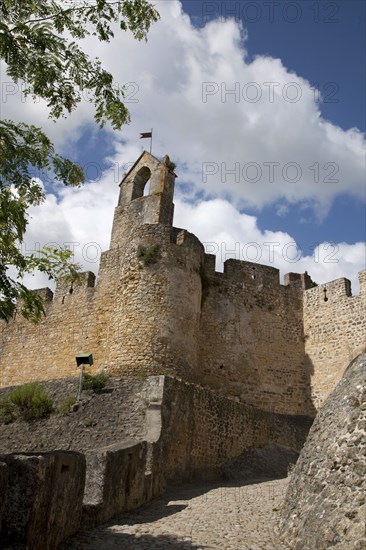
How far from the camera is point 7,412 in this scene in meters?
14.2

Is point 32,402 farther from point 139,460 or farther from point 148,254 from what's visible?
point 148,254

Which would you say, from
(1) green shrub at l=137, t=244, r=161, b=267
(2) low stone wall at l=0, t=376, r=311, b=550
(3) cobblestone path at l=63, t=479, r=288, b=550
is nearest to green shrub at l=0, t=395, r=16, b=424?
(2) low stone wall at l=0, t=376, r=311, b=550

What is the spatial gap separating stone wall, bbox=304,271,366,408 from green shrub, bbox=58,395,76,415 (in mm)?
9167

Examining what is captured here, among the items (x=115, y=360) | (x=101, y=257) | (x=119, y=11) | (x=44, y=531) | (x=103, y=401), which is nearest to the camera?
(x=44, y=531)

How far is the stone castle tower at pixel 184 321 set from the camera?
16.3 meters

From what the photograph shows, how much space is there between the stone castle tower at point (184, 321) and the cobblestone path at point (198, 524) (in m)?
5.26

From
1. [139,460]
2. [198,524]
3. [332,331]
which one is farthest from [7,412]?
[332,331]

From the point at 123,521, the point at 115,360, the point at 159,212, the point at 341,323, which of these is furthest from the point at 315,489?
the point at 159,212

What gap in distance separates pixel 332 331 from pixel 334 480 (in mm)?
12732

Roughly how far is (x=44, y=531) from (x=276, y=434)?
11.8m

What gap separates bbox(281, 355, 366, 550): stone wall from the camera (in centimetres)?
595

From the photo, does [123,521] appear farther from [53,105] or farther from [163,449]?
[53,105]

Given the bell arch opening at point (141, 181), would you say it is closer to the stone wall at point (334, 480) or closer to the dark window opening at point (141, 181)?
the dark window opening at point (141, 181)

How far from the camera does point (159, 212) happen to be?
1955 centimetres
